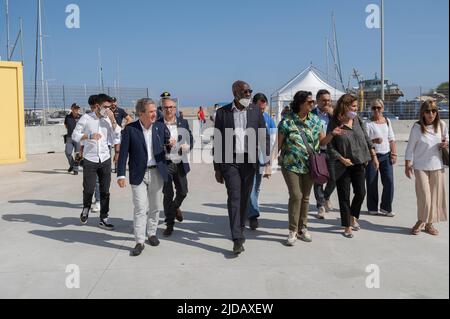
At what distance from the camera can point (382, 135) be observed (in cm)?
664

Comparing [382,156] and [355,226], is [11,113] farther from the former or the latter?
[355,226]

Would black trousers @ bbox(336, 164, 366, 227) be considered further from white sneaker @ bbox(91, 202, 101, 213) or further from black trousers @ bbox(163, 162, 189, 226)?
white sneaker @ bbox(91, 202, 101, 213)

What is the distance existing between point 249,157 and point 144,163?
1.19 metres

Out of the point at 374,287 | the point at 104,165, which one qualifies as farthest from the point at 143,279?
the point at 104,165

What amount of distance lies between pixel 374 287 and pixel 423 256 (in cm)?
116

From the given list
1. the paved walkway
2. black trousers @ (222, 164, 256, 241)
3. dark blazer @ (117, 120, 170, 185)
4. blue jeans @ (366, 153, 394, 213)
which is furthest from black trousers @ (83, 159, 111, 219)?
blue jeans @ (366, 153, 394, 213)

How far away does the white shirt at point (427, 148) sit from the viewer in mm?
5555

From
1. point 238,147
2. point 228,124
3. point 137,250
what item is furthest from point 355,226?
point 137,250

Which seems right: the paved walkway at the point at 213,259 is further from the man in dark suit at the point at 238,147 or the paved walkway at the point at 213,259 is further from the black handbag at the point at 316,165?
the black handbag at the point at 316,165

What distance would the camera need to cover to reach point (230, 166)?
5.14 m

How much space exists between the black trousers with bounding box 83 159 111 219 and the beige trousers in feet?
13.4

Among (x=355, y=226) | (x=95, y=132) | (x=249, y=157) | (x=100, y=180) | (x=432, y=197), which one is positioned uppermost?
(x=95, y=132)

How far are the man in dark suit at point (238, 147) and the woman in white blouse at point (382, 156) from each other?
→ 7.28 ft

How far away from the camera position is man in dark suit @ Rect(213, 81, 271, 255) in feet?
16.8
